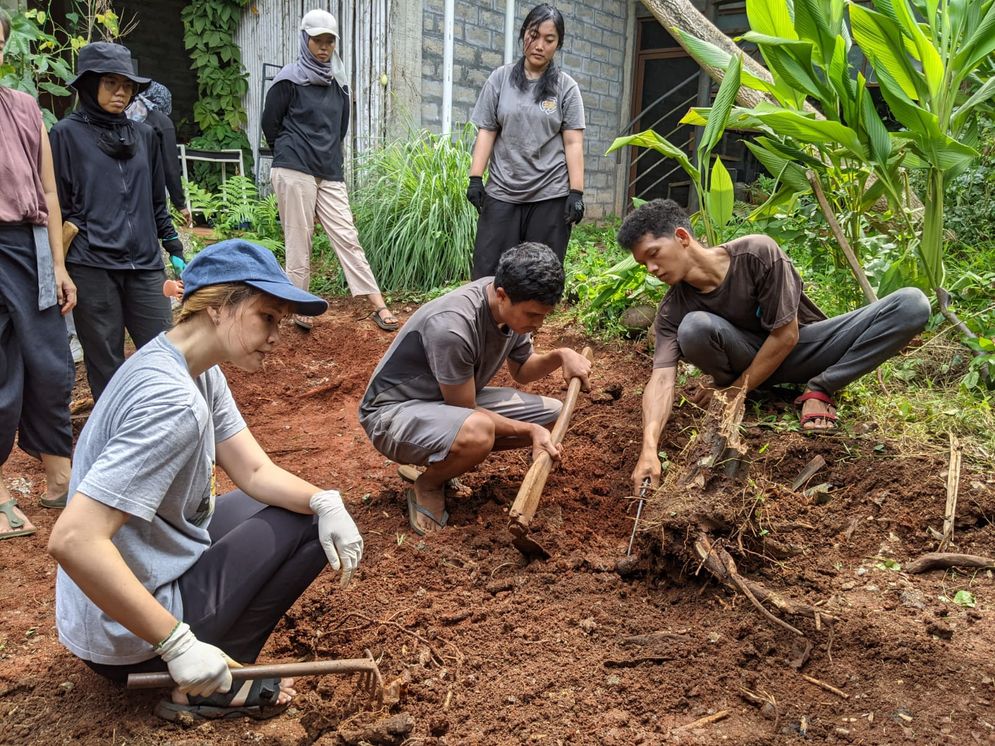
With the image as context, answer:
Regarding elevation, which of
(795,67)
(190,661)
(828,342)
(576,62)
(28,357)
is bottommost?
(190,661)

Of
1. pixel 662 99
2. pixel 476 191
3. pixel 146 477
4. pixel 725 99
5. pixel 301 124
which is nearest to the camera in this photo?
pixel 146 477

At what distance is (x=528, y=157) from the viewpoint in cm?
474

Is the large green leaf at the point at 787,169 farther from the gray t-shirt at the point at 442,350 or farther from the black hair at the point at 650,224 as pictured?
the gray t-shirt at the point at 442,350

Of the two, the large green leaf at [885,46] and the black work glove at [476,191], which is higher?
the large green leaf at [885,46]

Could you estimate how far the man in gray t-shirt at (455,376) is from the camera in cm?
286

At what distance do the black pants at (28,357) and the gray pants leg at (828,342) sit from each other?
250cm

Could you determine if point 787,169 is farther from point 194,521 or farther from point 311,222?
point 194,521

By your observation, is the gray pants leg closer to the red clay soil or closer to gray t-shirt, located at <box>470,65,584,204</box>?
the red clay soil

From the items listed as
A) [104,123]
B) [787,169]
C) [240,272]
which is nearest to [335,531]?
[240,272]

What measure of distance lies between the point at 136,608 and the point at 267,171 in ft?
24.0

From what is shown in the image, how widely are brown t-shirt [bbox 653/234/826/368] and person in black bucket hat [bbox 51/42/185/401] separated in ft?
7.47

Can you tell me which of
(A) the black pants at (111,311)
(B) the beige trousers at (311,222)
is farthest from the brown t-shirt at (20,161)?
(B) the beige trousers at (311,222)

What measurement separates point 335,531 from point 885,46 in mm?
3271

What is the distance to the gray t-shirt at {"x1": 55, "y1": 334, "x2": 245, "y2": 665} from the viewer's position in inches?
66.9
